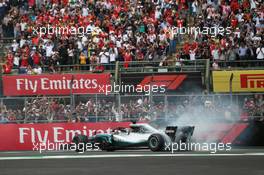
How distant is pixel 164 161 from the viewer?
679 inches

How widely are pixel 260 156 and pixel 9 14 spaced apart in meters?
17.3

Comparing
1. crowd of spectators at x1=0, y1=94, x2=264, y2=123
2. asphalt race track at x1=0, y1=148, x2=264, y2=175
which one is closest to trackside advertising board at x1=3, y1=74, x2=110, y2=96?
crowd of spectators at x1=0, y1=94, x2=264, y2=123

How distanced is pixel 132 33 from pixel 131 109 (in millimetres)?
6803

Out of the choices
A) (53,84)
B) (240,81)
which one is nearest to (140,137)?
(240,81)

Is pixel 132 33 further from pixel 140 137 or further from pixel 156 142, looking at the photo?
pixel 156 142

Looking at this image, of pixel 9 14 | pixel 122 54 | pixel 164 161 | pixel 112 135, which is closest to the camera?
pixel 164 161

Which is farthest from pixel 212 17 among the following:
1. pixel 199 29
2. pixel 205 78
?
pixel 205 78

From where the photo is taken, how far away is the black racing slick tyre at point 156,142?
69.2 ft

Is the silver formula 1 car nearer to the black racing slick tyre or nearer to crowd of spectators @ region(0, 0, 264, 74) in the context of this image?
the black racing slick tyre

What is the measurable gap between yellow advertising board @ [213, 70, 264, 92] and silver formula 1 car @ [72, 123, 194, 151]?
517 cm

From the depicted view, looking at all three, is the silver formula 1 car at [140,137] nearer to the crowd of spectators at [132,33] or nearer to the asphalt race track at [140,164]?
the asphalt race track at [140,164]

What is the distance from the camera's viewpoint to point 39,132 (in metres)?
24.9

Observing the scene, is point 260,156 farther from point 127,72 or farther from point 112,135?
point 127,72

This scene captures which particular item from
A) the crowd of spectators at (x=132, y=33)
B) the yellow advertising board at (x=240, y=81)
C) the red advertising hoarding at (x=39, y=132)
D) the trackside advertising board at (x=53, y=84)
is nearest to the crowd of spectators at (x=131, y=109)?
the red advertising hoarding at (x=39, y=132)
